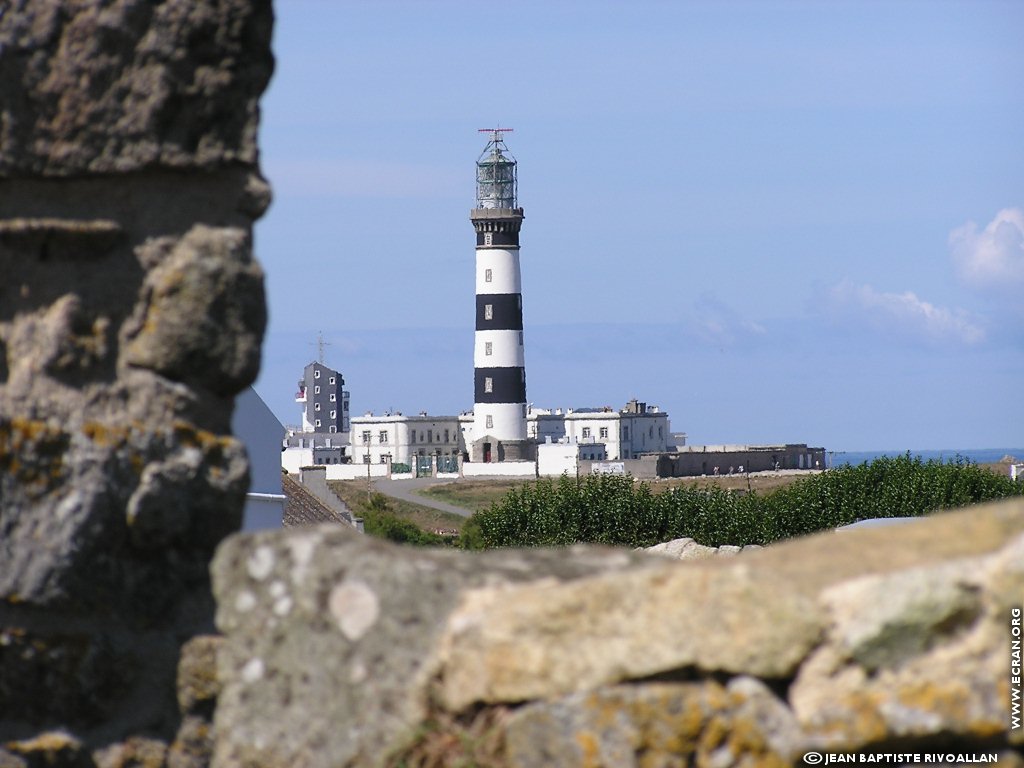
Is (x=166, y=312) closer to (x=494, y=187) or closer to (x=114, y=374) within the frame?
(x=114, y=374)

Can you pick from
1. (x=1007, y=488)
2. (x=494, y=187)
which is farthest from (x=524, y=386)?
(x=1007, y=488)

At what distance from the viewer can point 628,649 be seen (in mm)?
2850

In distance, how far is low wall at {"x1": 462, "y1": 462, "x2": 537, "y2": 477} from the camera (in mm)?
115375

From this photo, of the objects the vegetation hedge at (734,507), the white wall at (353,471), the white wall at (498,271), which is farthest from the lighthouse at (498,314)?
the vegetation hedge at (734,507)

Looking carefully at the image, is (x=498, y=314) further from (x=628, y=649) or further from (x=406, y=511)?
(x=628, y=649)

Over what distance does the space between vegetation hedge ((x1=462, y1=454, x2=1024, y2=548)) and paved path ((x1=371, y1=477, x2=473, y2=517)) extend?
45729 millimetres

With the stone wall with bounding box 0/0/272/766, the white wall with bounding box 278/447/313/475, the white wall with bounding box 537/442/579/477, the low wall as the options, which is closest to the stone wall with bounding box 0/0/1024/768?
the stone wall with bounding box 0/0/272/766

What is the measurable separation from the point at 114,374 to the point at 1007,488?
151ft

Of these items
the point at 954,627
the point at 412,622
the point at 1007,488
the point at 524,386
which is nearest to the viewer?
the point at 954,627

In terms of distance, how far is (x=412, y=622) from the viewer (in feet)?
9.85

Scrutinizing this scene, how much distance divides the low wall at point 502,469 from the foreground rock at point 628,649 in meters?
112

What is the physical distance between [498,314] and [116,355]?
303 ft

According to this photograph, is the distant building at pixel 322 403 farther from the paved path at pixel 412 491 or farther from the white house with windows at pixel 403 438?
the paved path at pixel 412 491

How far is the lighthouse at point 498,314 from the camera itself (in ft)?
315
